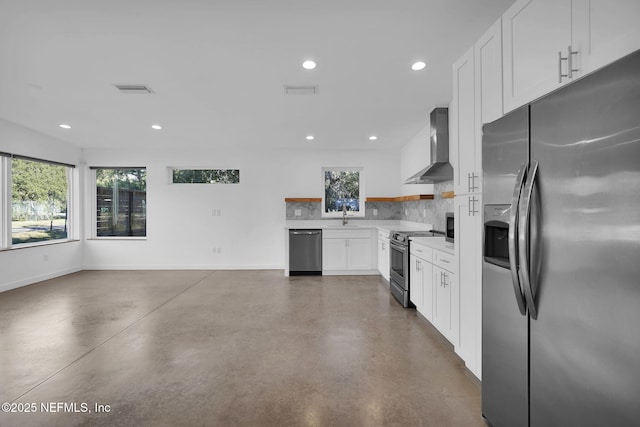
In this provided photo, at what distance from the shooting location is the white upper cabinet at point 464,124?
92.3 inches

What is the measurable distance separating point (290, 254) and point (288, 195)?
1.36 m

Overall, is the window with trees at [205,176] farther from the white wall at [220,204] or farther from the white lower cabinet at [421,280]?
the white lower cabinet at [421,280]

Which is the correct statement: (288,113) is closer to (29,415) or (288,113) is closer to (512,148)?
(512,148)

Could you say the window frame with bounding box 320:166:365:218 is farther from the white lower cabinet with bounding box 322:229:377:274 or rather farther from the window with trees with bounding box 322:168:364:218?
the white lower cabinet with bounding box 322:229:377:274

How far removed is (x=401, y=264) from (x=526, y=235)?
2.88 metres

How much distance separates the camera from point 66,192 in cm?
628

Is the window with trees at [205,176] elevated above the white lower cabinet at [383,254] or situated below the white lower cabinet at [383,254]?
above

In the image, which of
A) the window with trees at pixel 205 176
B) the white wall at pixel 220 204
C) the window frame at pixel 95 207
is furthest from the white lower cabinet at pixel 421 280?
the window frame at pixel 95 207

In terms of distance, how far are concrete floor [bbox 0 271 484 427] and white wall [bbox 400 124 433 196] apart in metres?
2.07

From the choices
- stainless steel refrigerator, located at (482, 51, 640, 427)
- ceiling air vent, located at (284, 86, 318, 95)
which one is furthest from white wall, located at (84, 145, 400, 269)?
stainless steel refrigerator, located at (482, 51, 640, 427)

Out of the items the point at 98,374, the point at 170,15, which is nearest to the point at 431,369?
the point at 98,374

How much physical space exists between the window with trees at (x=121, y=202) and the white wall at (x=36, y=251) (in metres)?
0.42

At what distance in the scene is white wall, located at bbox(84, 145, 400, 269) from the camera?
21.6 ft

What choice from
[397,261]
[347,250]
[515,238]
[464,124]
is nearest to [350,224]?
[347,250]
